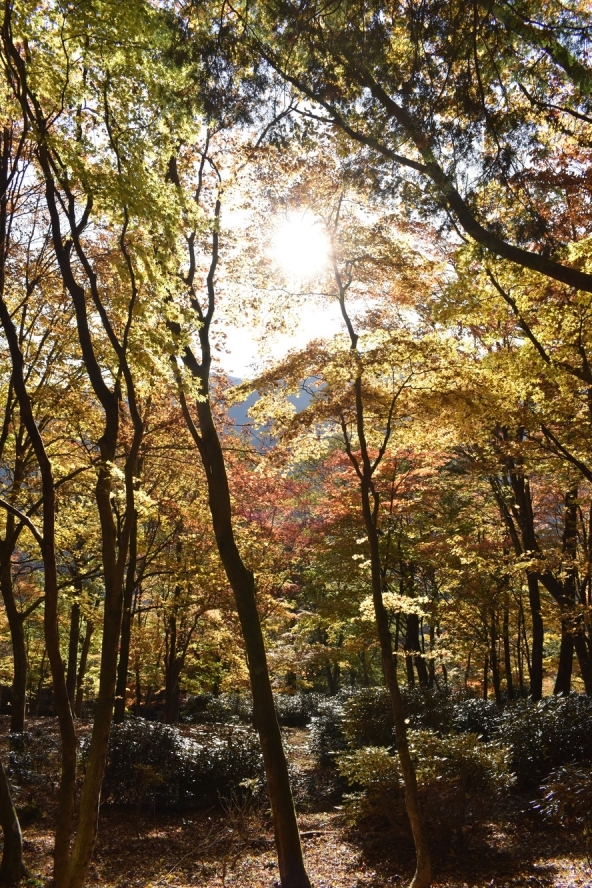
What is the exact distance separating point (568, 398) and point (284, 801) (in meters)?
5.76

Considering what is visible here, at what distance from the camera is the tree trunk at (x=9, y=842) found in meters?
4.73

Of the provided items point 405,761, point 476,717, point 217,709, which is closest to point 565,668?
point 476,717

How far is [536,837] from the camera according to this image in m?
6.41

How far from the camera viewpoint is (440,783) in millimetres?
6230

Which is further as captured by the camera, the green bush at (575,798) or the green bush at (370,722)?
the green bush at (370,722)

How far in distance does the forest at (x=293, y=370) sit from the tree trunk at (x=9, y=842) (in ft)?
0.07

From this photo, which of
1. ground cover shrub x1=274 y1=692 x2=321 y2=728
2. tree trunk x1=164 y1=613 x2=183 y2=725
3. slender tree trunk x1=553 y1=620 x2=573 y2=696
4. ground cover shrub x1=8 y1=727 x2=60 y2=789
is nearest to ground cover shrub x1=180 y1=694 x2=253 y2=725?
ground cover shrub x1=274 y1=692 x2=321 y2=728

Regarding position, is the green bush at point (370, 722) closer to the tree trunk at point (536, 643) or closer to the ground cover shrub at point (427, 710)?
the ground cover shrub at point (427, 710)

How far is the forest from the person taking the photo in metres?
4.38

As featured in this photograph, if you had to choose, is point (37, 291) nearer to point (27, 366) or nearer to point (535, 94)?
point (27, 366)

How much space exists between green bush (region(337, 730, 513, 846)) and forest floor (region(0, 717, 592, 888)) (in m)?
0.26

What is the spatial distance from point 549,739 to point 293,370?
22.2 feet

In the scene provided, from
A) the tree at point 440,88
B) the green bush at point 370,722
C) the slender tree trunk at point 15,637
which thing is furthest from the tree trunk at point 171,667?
the tree at point 440,88

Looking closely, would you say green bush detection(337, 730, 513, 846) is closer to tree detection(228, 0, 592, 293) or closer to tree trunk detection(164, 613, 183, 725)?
tree detection(228, 0, 592, 293)
